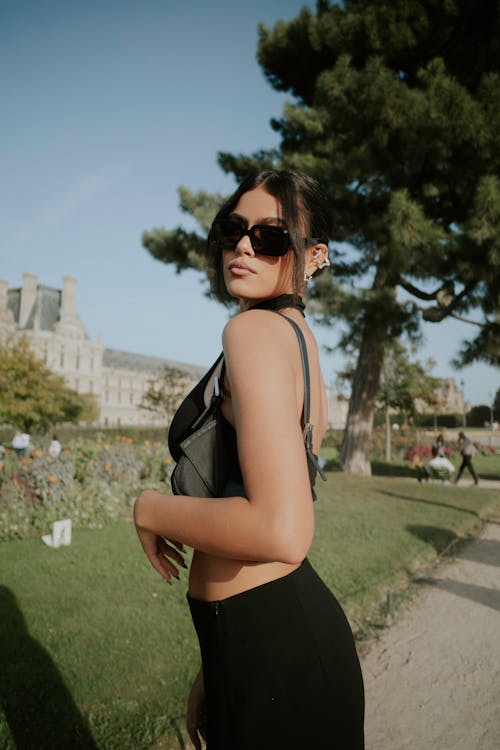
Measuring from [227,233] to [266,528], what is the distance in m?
0.73

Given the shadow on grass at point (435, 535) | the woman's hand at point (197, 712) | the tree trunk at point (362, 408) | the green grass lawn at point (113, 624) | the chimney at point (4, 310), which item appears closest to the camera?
the woman's hand at point (197, 712)

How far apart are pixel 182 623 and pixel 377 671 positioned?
1593 millimetres

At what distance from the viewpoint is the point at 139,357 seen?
98062 mm

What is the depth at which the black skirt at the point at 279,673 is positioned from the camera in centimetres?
99

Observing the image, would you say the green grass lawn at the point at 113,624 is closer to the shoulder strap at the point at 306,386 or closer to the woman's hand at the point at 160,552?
the woman's hand at the point at 160,552

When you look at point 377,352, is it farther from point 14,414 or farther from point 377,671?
point 14,414

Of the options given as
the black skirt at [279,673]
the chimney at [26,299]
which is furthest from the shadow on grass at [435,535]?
the chimney at [26,299]

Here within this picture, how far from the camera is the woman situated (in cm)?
88

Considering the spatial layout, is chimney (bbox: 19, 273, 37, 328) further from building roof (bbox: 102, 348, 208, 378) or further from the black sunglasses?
the black sunglasses

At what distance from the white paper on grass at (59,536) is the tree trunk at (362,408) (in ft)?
33.1

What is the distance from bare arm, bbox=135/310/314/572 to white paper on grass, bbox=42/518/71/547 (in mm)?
6209

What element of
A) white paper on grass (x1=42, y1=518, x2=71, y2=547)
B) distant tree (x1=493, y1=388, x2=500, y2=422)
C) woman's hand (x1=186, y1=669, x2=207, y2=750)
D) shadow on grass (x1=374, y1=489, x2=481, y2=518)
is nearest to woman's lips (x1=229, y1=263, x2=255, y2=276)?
woman's hand (x1=186, y1=669, x2=207, y2=750)

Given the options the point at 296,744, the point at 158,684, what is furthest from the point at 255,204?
the point at 158,684

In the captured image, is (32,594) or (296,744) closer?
(296,744)
